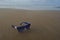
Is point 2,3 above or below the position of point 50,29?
above

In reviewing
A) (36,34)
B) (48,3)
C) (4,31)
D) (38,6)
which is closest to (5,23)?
(4,31)

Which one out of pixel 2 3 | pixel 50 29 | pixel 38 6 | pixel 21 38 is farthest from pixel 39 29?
pixel 2 3

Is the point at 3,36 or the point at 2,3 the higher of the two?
the point at 2,3

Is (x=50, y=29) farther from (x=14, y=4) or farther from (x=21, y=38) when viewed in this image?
(x=14, y=4)

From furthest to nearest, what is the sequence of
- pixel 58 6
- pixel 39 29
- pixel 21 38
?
pixel 58 6 → pixel 39 29 → pixel 21 38

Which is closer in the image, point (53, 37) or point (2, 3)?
point (53, 37)

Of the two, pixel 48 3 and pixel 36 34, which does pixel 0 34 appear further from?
pixel 48 3

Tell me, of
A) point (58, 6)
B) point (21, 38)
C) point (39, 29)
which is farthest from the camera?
point (58, 6)

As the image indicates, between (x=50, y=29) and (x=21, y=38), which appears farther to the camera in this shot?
(x=50, y=29)
